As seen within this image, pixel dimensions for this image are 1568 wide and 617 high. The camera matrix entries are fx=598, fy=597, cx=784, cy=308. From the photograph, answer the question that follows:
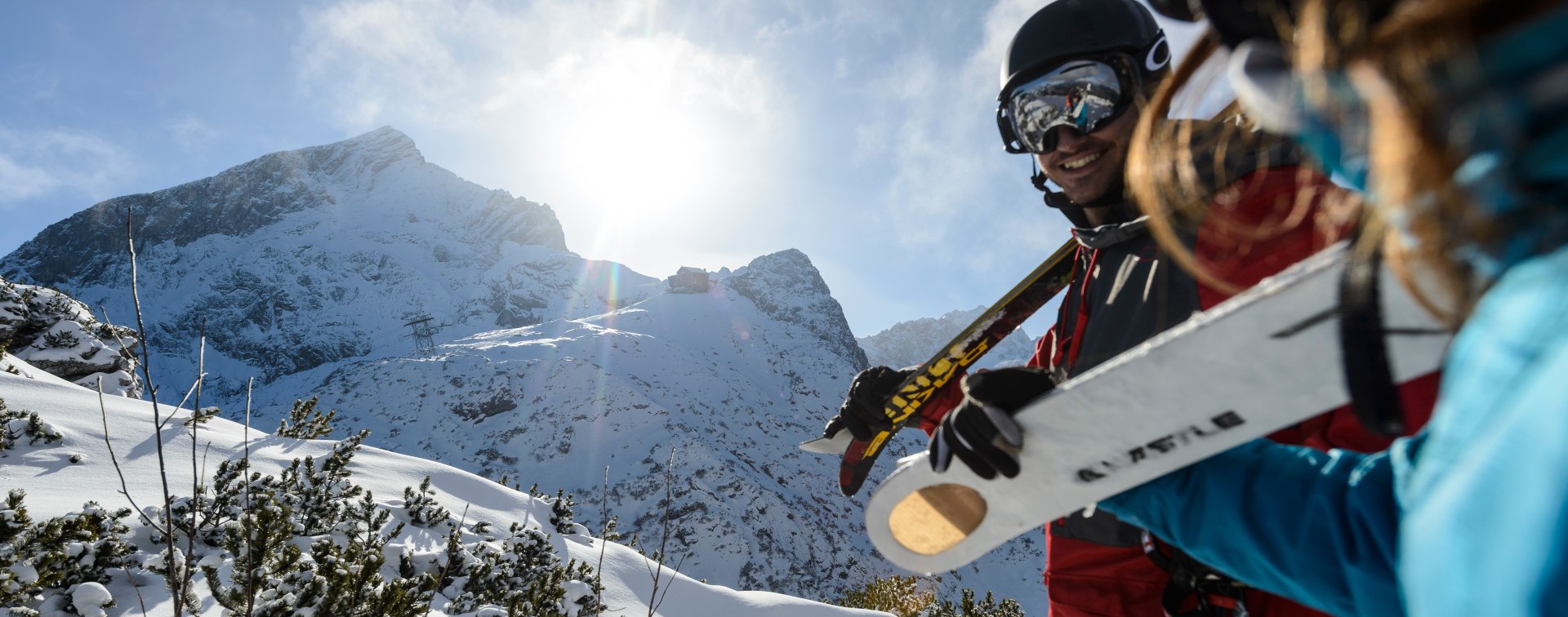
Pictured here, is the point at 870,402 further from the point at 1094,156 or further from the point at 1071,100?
the point at 1071,100

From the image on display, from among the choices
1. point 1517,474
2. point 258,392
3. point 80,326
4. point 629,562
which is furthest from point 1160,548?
point 258,392

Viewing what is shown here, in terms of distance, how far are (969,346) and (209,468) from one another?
10.7 m

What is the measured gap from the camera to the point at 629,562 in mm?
8242

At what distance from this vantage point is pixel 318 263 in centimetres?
11256

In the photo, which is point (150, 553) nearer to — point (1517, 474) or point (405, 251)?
point (1517, 474)

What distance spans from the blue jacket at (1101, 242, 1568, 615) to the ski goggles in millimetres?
1605

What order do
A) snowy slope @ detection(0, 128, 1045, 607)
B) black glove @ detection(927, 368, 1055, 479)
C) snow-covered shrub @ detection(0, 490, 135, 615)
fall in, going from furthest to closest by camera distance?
snowy slope @ detection(0, 128, 1045, 607) → snow-covered shrub @ detection(0, 490, 135, 615) → black glove @ detection(927, 368, 1055, 479)

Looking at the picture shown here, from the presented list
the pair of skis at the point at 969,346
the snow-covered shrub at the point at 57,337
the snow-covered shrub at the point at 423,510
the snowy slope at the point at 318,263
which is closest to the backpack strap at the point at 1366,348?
the pair of skis at the point at 969,346

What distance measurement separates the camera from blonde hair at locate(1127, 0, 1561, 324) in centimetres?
40

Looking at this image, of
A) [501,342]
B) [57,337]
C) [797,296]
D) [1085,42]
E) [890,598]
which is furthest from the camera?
[797,296]

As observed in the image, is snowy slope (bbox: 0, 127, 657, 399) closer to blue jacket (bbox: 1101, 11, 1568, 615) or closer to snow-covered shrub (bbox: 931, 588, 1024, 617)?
snow-covered shrub (bbox: 931, 588, 1024, 617)

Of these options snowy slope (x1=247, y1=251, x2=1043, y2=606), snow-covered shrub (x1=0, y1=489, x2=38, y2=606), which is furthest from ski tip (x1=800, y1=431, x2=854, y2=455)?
snowy slope (x1=247, y1=251, x2=1043, y2=606)

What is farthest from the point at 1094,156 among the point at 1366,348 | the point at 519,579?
the point at 519,579

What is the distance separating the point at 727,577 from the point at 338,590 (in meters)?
31.8
